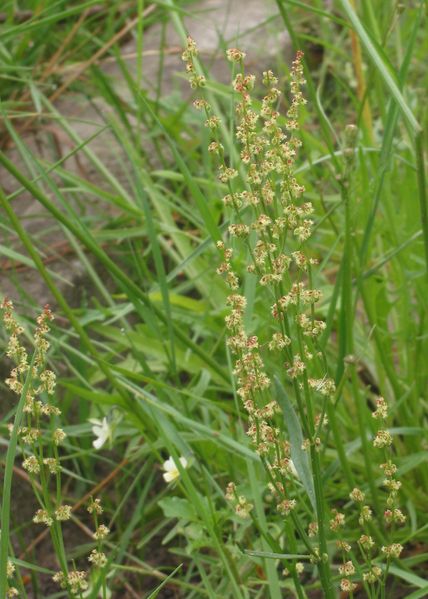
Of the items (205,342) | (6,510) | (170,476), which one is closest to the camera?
(6,510)

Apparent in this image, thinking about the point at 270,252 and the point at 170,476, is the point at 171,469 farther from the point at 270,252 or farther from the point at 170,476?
the point at 270,252

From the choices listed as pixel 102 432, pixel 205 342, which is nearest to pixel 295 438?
pixel 102 432

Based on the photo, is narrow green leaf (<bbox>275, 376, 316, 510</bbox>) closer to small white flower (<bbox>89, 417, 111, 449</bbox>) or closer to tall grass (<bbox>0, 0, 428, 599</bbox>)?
tall grass (<bbox>0, 0, 428, 599</bbox>)

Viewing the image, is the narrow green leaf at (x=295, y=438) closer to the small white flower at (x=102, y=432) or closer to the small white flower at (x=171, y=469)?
the small white flower at (x=171, y=469)

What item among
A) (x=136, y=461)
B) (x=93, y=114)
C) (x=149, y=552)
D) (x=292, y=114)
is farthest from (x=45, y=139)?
(x=292, y=114)

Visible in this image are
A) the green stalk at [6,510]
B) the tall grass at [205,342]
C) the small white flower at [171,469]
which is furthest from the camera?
the small white flower at [171,469]

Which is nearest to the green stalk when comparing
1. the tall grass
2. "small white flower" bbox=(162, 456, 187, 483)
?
the tall grass

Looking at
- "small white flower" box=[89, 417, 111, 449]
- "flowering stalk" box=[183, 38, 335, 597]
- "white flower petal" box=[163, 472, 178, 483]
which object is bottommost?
"white flower petal" box=[163, 472, 178, 483]

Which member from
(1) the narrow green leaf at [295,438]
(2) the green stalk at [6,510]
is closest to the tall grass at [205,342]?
(1) the narrow green leaf at [295,438]

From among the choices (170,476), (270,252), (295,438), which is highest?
(270,252)
